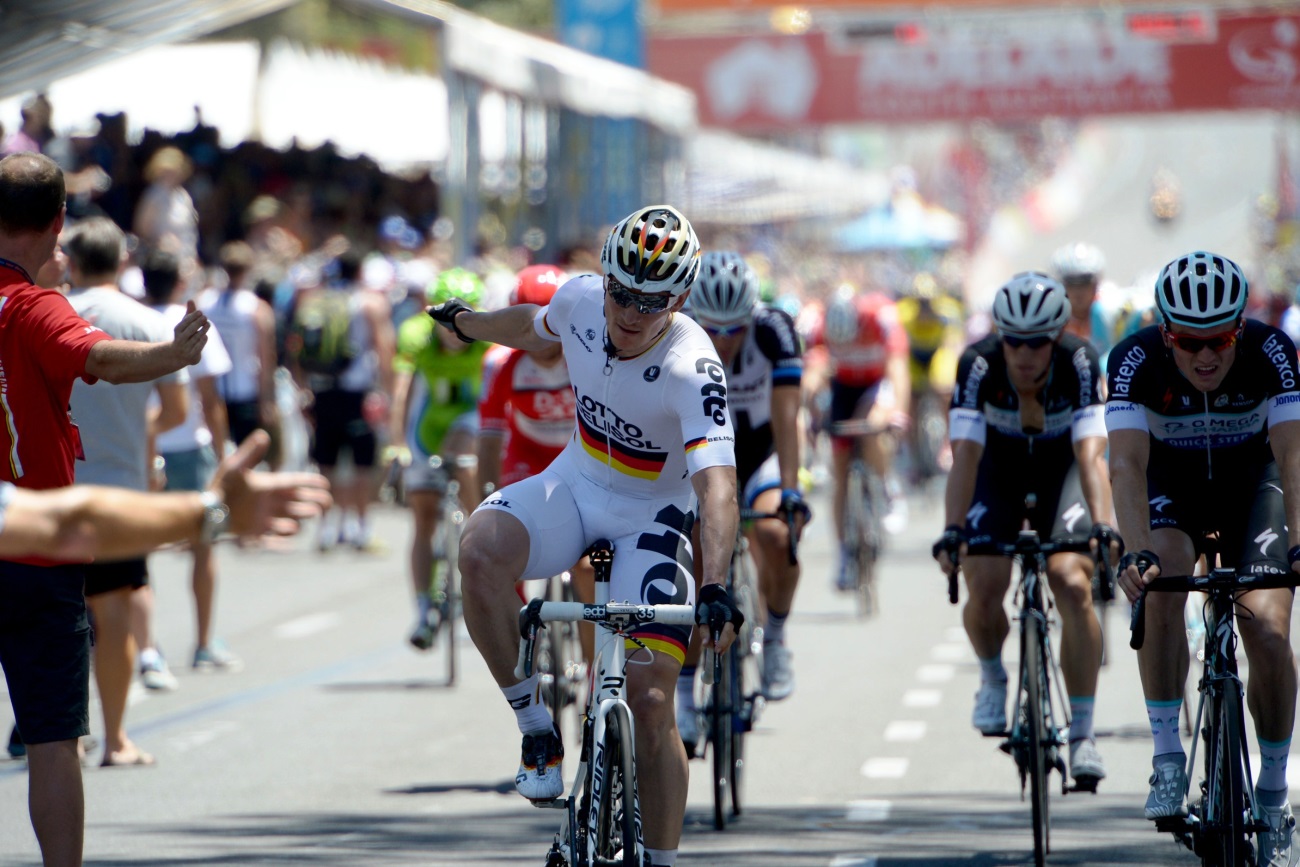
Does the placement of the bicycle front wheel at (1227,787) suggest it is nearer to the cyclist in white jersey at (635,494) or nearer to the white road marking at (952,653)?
the cyclist in white jersey at (635,494)

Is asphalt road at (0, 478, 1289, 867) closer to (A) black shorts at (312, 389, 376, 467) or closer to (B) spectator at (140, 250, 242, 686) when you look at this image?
(B) spectator at (140, 250, 242, 686)

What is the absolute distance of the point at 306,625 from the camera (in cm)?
1376

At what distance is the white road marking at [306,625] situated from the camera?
1337cm

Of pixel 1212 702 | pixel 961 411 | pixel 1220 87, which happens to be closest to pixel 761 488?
pixel 961 411

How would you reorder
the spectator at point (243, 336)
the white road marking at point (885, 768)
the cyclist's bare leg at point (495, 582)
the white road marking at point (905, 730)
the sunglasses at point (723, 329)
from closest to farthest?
the cyclist's bare leg at point (495, 582), the sunglasses at point (723, 329), the white road marking at point (885, 768), the white road marking at point (905, 730), the spectator at point (243, 336)

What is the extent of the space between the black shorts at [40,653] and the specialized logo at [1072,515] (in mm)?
3937

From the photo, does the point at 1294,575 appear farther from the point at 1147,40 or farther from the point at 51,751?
the point at 1147,40

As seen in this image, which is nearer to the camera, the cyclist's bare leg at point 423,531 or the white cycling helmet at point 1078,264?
the white cycling helmet at point 1078,264

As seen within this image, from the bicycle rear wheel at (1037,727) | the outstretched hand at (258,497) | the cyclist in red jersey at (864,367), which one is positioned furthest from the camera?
the cyclist in red jersey at (864,367)

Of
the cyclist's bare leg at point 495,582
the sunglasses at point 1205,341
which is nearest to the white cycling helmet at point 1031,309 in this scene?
the sunglasses at point 1205,341

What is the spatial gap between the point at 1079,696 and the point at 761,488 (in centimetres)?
A: 220

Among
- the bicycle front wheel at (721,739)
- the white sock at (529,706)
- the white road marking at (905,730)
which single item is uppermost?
the white sock at (529,706)

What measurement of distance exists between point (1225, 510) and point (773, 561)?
9.21 ft

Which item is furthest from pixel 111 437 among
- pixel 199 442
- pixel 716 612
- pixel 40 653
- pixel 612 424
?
pixel 716 612
